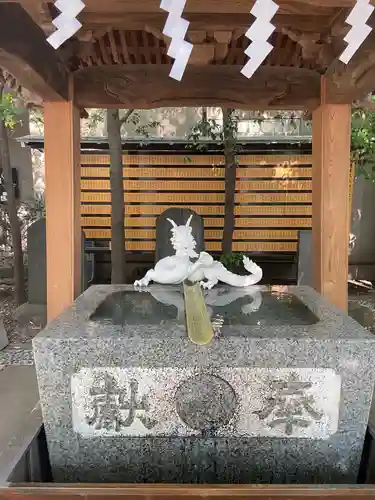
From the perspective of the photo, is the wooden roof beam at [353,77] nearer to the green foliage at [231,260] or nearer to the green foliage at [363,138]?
the green foliage at [363,138]

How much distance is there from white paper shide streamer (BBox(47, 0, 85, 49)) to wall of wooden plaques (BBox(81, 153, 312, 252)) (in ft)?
19.1

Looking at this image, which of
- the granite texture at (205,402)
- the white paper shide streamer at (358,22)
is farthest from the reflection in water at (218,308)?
the white paper shide streamer at (358,22)

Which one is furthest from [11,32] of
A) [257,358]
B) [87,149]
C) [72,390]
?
[87,149]

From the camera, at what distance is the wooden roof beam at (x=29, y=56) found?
1.96 m

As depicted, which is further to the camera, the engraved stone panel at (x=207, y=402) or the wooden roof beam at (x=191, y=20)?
the wooden roof beam at (x=191, y=20)

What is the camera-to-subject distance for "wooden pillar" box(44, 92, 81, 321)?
2854mm

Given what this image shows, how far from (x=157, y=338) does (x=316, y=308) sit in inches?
40.2

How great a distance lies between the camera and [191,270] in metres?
2.79

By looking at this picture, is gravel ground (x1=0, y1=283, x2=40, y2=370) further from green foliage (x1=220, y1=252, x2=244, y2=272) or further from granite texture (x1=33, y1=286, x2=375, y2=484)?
granite texture (x1=33, y1=286, x2=375, y2=484)

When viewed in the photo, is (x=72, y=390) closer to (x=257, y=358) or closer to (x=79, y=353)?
(x=79, y=353)

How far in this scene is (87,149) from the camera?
7.46 metres

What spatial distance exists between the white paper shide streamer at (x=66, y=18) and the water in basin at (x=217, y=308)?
1308mm

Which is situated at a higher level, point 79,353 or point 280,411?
point 79,353

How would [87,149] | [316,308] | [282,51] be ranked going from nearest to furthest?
[316,308] → [282,51] → [87,149]
